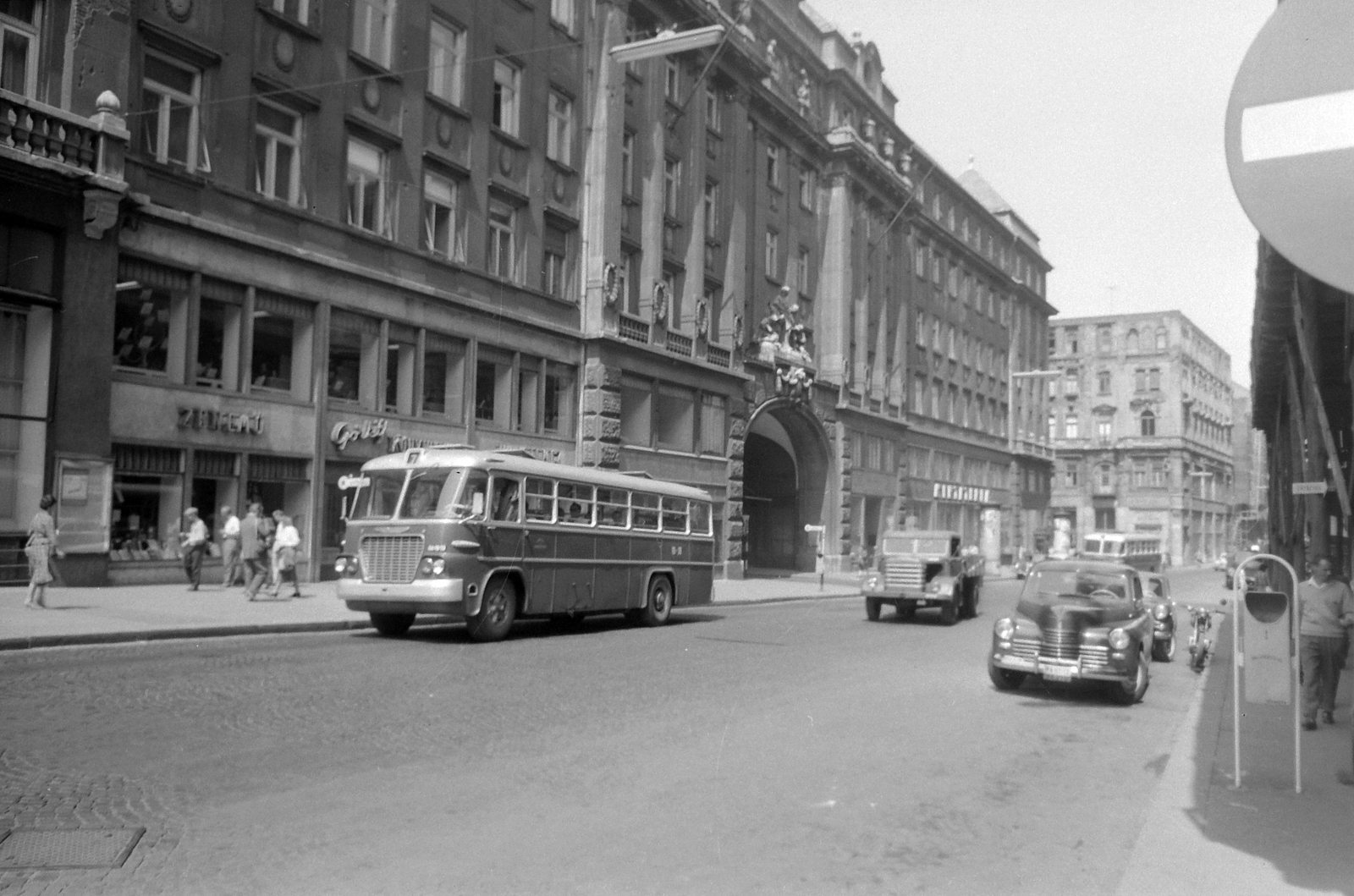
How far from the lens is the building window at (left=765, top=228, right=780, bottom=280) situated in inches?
1806

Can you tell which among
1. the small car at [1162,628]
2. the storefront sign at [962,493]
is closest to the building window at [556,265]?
the small car at [1162,628]

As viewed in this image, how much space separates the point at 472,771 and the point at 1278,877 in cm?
509

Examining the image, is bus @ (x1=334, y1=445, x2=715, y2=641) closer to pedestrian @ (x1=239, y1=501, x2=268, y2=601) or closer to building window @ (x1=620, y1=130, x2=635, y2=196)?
pedestrian @ (x1=239, y1=501, x2=268, y2=601)

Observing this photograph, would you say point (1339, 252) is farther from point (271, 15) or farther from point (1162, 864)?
point (271, 15)

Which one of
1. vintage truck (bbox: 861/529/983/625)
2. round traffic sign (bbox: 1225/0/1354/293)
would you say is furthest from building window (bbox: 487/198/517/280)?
round traffic sign (bbox: 1225/0/1354/293)

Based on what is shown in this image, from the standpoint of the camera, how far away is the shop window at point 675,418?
37.5 metres

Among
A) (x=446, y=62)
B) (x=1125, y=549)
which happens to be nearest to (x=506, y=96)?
(x=446, y=62)

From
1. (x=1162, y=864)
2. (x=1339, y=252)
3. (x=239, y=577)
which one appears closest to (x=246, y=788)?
(x=1162, y=864)

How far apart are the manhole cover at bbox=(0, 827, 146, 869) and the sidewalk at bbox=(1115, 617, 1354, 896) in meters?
5.22

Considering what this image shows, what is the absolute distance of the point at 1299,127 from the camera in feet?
10.6

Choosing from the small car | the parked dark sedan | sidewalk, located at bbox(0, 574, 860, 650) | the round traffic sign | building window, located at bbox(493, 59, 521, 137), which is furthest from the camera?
building window, located at bbox(493, 59, 521, 137)

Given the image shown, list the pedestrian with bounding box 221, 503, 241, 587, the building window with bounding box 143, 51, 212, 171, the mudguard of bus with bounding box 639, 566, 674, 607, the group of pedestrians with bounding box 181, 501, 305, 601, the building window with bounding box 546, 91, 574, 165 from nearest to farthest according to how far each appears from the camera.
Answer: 1. the group of pedestrians with bounding box 181, 501, 305, 601
2. the mudguard of bus with bounding box 639, 566, 674, 607
3. the building window with bounding box 143, 51, 212, 171
4. the pedestrian with bounding box 221, 503, 241, 587
5. the building window with bounding box 546, 91, 574, 165

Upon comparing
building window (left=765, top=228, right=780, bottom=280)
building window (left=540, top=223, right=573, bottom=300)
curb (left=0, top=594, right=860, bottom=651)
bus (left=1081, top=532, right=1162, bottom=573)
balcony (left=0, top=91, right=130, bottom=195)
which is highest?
building window (left=765, top=228, right=780, bottom=280)

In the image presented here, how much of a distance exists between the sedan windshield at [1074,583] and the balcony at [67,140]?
17068 millimetres
